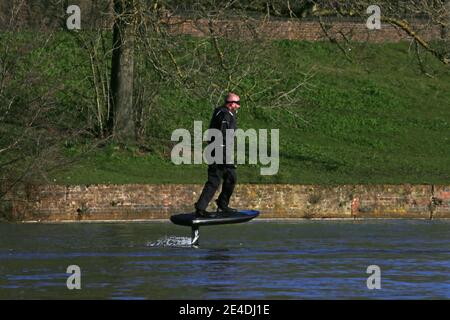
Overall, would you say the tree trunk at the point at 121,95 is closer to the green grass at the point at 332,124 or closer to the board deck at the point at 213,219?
the green grass at the point at 332,124

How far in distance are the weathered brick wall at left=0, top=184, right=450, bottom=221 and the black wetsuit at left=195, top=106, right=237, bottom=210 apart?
6.64 meters

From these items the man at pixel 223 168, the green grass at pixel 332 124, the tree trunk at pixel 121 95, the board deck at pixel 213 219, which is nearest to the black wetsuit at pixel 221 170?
the man at pixel 223 168

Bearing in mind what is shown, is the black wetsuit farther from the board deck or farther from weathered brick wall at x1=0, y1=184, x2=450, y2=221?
weathered brick wall at x1=0, y1=184, x2=450, y2=221

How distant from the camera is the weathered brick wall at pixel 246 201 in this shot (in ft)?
90.8

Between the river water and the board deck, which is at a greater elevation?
the board deck

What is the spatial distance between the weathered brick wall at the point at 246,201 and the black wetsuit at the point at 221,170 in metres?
6.64

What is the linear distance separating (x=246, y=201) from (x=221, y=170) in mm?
7490

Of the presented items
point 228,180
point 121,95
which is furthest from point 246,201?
point 228,180

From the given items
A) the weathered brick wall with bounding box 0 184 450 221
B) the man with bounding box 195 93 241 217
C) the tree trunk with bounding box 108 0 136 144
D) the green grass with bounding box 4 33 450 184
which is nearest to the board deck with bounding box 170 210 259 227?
the man with bounding box 195 93 241 217

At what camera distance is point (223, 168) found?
71.2 feet

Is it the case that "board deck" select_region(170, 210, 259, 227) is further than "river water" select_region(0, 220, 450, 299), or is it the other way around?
"board deck" select_region(170, 210, 259, 227)

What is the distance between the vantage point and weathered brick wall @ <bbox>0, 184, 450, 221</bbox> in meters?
27.7

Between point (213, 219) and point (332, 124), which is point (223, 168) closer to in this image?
point (213, 219)

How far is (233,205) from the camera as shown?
28922mm
